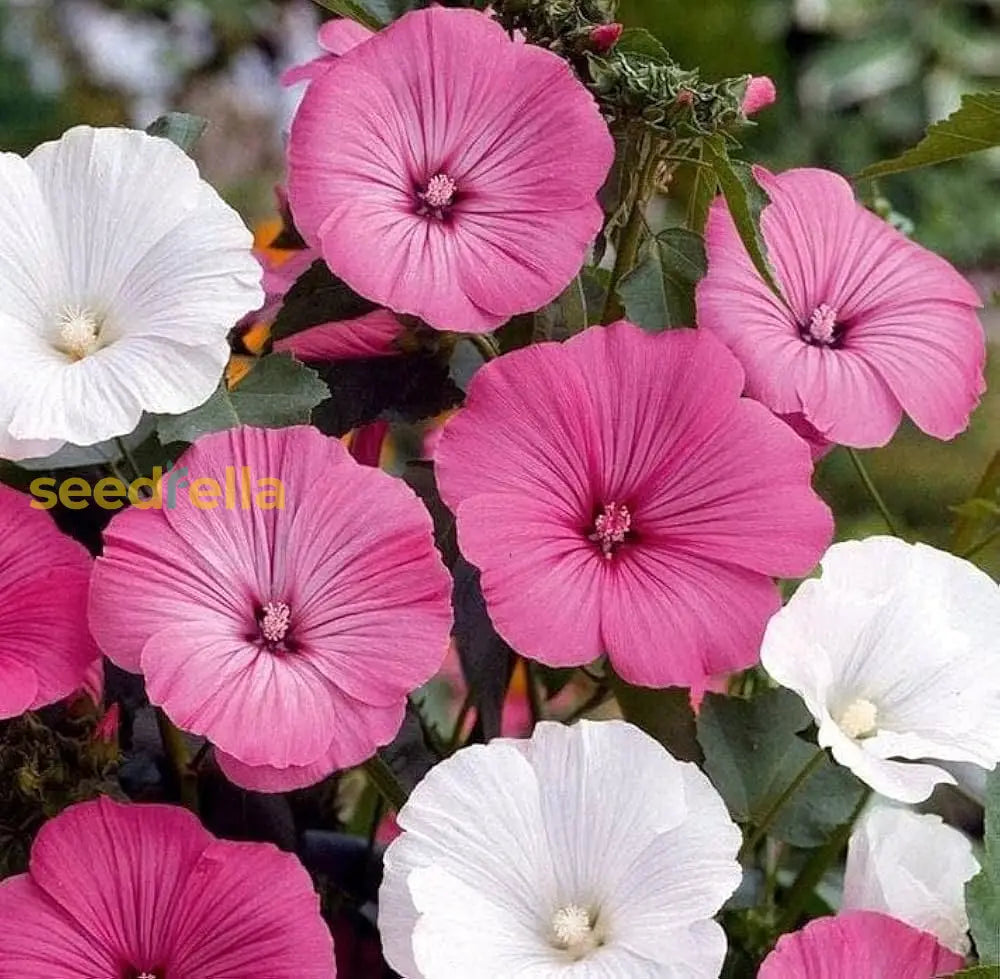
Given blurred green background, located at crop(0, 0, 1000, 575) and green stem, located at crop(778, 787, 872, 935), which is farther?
blurred green background, located at crop(0, 0, 1000, 575)

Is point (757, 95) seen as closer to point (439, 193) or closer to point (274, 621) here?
point (439, 193)

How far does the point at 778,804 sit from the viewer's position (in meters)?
0.41

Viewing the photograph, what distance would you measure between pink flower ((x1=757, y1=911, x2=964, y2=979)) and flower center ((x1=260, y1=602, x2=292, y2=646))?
14 cm

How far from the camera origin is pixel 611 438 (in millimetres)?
396

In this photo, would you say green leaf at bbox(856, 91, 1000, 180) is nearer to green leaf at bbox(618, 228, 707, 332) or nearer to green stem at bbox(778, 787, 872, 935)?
green leaf at bbox(618, 228, 707, 332)

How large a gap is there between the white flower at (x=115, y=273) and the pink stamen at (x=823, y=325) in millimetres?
159

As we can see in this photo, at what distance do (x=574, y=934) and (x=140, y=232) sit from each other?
8.1 inches

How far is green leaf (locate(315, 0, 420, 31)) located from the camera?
16.3 inches

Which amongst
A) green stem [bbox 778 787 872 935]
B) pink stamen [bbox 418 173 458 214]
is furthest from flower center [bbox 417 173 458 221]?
green stem [bbox 778 787 872 935]

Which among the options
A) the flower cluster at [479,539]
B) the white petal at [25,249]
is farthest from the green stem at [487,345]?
the white petal at [25,249]

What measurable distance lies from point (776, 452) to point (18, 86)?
4.88 feet

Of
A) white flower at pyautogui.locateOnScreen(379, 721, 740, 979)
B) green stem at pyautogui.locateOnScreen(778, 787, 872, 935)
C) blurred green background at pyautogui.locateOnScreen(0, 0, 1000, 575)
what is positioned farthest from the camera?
blurred green background at pyautogui.locateOnScreen(0, 0, 1000, 575)

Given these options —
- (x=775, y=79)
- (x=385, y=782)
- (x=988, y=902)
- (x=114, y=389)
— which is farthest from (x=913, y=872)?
(x=775, y=79)

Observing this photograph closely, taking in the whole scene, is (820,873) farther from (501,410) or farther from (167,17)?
(167,17)
